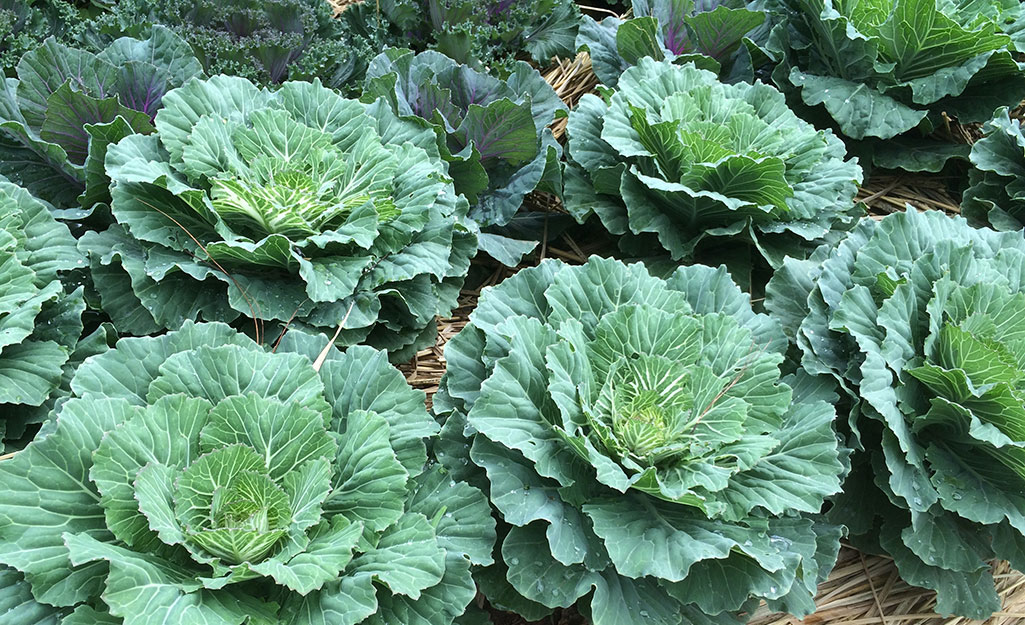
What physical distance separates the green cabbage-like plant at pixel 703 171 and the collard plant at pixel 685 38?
35 cm

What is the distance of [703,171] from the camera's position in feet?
9.13

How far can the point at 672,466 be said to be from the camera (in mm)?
2154

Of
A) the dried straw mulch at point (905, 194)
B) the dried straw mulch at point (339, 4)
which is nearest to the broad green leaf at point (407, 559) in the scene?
the dried straw mulch at point (905, 194)

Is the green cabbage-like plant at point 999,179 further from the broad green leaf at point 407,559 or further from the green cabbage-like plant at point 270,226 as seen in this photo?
the broad green leaf at point 407,559

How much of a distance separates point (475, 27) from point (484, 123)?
0.77m

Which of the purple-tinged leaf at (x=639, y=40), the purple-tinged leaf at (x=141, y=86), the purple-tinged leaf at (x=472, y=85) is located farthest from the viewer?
the purple-tinged leaf at (x=639, y=40)

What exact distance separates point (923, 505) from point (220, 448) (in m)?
1.79

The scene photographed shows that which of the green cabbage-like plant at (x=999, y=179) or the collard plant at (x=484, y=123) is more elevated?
the collard plant at (x=484, y=123)

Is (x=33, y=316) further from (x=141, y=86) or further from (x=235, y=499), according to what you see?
(x=141, y=86)

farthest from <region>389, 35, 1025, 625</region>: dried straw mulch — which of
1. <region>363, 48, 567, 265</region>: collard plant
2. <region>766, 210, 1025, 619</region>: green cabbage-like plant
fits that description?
<region>363, 48, 567, 265</region>: collard plant

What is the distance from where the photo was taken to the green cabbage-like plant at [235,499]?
1748mm

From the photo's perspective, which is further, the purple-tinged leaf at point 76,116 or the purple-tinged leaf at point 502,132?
the purple-tinged leaf at point 502,132

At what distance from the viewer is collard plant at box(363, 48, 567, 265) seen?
2.91m

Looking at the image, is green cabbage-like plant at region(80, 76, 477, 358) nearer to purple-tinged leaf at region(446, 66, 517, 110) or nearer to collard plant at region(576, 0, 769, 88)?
purple-tinged leaf at region(446, 66, 517, 110)
